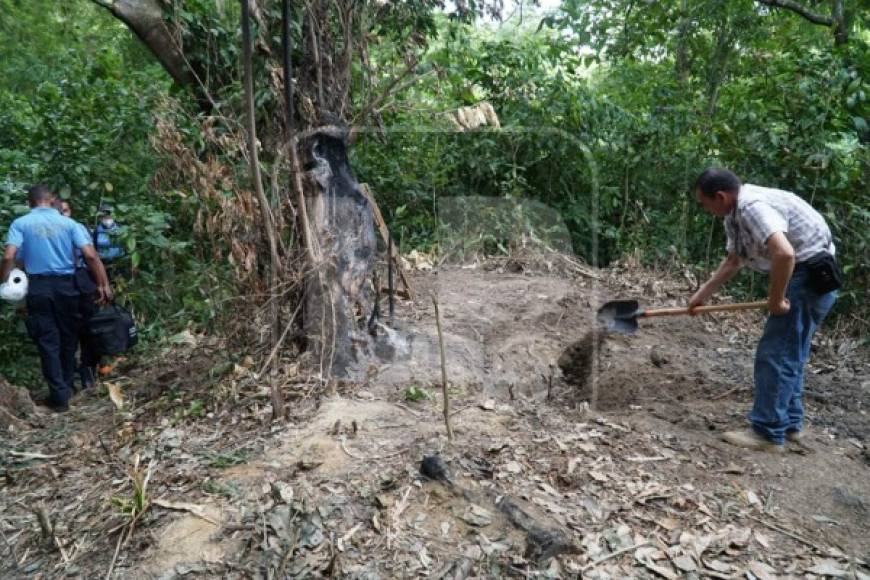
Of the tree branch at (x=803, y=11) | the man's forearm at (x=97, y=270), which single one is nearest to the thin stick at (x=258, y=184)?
the man's forearm at (x=97, y=270)

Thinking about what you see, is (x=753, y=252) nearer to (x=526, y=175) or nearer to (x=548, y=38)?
(x=526, y=175)

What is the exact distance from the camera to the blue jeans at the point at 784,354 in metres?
3.61

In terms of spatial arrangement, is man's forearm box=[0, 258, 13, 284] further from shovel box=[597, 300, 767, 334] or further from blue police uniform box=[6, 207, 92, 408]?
shovel box=[597, 300, 767, 334]

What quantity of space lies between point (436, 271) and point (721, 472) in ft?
15.1

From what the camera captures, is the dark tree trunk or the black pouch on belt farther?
the dark tree trunk

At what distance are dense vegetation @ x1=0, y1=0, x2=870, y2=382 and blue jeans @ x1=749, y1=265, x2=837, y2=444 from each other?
2.99 m

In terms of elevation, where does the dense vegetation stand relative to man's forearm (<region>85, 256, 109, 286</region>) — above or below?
above

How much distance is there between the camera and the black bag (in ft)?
17.6

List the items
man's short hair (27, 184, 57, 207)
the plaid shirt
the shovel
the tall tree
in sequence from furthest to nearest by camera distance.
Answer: man's short hair (27, 184, 57, 207) < the shovel < the tall tree < the plaid shirt

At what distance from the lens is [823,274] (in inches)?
140

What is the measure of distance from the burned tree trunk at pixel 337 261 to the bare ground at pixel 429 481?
261mm

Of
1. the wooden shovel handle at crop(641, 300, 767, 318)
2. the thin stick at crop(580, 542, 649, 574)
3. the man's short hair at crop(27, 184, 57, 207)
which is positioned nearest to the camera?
the thin stick at crop(580, 542, 649, 574)

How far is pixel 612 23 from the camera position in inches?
360

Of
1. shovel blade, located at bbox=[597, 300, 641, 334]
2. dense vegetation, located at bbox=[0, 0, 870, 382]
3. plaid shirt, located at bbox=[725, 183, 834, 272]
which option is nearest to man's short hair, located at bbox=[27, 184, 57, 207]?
dense vegetation, located at bbox=[0, 0, 870, 382]
